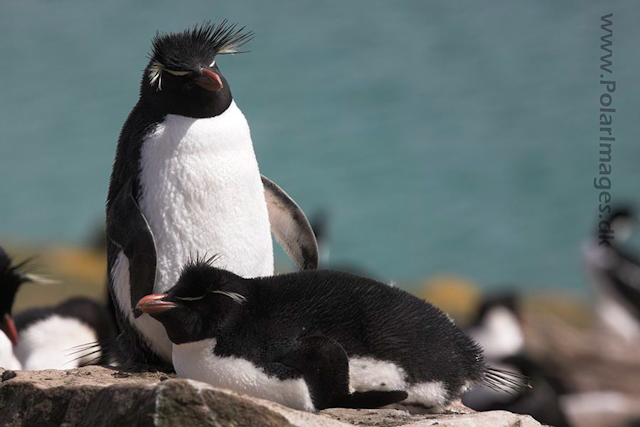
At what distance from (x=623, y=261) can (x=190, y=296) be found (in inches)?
402

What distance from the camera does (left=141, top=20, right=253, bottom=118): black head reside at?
3.74 m

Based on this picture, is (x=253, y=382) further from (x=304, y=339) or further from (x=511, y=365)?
(x=511, y=365)

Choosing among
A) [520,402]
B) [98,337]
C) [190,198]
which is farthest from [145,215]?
[520,402]

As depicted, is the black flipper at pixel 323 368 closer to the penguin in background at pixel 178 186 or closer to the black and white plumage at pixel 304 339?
the black and white plumage at pixel 304 339

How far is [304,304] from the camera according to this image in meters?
3.35

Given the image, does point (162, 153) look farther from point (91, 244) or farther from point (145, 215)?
point (91, 244)

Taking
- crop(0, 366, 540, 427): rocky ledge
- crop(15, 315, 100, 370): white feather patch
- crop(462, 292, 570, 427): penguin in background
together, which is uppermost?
crop(0, 366, 540, 427): rocky ledge

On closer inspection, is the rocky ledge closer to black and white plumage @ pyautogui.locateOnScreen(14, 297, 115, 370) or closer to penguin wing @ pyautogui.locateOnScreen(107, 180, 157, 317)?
penguin wing @ pyautogui.locateOnScreen(107, 180, 157, 317)

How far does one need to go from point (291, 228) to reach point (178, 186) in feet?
3.06

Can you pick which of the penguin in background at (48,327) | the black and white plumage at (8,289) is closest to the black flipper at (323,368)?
the penguin in background at (48,327)

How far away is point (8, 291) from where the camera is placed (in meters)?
5.78

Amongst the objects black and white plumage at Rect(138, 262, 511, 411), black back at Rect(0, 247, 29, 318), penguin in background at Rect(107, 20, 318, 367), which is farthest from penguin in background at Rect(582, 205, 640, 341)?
black and white plumage at Rect(138, 262, 511, 411)

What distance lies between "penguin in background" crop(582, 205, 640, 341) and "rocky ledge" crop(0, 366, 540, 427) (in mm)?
8982

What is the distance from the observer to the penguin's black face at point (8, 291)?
571cm
